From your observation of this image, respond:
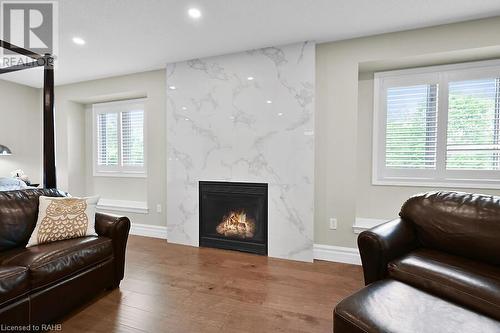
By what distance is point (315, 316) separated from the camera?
1.90 metres

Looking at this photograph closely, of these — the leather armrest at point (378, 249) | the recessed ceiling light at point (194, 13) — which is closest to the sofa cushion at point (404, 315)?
the leather armrest at point (378, 249)

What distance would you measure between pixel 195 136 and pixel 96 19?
1603 millimetres

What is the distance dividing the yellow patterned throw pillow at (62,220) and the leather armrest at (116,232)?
0.07 meters

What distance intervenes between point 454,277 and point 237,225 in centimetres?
231

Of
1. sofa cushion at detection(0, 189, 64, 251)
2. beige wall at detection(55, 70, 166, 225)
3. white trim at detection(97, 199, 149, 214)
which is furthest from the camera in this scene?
white trim at detection(97, 199, 149, 214)

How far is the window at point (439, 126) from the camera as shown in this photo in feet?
9.08

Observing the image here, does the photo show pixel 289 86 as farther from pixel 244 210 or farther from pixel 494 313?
pixel 494 313

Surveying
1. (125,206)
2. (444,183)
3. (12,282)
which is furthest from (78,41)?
(444,183)

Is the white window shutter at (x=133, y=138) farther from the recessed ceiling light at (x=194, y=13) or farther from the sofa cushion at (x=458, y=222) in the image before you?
the sofa cushion at (x=458, y=222)

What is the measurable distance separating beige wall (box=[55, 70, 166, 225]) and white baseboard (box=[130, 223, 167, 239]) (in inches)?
2.5

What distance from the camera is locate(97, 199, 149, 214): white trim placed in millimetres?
4031

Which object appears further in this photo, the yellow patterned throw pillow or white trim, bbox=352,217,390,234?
white trim, bbox=352,217,390,234

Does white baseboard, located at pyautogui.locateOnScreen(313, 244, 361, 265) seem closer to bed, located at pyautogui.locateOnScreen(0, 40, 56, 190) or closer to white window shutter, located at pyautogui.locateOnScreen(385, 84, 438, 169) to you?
white window shutter, located at pyautogui.locateOnScreen(385, 84, 438, 169)

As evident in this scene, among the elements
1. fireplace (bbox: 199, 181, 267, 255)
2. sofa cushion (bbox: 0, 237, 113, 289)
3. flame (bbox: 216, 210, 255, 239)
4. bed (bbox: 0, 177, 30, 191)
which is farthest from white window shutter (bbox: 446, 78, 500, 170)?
bed (bbox: 0, 177, 30, 191)
